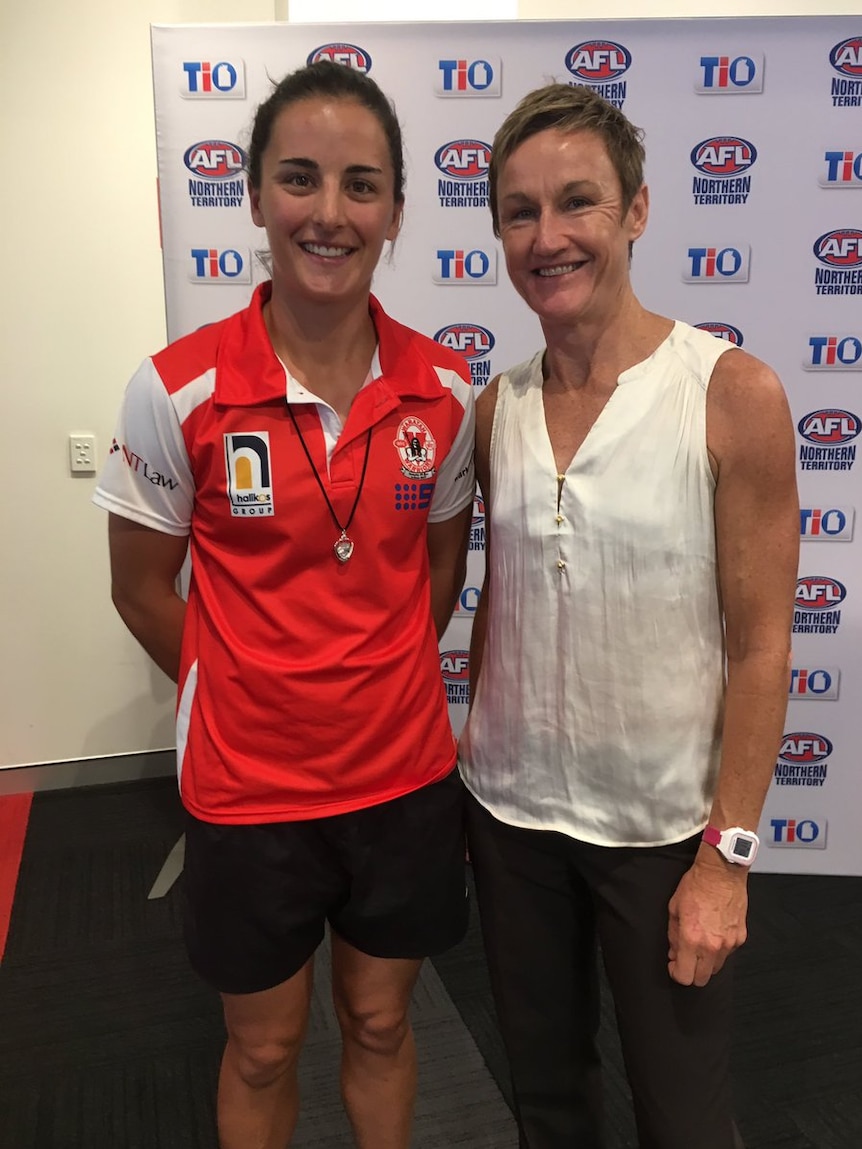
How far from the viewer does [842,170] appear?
88.1 inches

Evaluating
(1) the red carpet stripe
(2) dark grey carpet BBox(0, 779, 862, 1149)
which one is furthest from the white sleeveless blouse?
(1) the red carpet stripe

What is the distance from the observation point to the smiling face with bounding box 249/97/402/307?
43.2 inches

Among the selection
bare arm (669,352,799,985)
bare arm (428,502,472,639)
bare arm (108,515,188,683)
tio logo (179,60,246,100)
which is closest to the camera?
bare arm (669,352,799,985)

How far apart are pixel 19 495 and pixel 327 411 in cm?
224

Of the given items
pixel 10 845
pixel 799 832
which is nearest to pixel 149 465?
pixel 10 845

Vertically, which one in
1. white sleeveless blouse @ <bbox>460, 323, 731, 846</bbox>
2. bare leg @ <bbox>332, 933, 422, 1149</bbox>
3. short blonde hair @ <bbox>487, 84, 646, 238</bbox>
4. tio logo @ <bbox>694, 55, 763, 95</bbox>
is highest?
tio logo @ <bbox>694, 55, 763, 95</bbox>

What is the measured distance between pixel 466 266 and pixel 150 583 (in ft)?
4.64

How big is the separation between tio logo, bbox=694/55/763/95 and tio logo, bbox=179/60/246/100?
45.6 inches

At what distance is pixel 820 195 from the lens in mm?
2258

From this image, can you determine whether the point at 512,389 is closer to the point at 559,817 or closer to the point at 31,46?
the point at 559,817

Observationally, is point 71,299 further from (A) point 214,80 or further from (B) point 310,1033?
(B) point 310,1033

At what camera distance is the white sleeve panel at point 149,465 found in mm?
1145

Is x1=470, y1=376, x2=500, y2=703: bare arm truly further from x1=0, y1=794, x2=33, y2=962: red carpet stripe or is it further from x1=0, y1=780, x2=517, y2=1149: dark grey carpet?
x1=0, y1=794, x2=33, y2=962: red carpet stripe

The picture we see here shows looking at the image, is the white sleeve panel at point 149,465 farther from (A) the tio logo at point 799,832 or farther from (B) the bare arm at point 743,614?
(A) the tio logo at point 799,832
